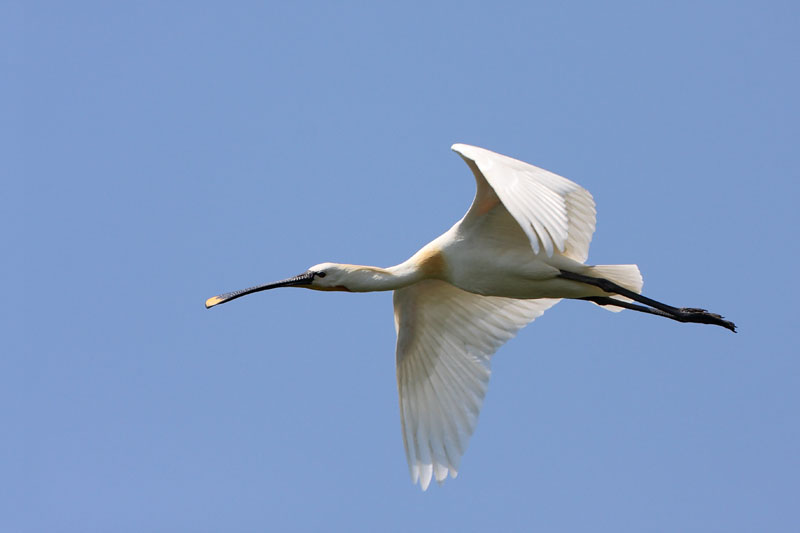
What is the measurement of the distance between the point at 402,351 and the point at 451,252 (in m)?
1.74

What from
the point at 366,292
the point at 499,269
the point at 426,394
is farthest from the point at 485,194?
the point at 426,394

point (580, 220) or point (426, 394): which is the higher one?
point (580, 220)

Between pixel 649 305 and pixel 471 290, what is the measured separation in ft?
5.78

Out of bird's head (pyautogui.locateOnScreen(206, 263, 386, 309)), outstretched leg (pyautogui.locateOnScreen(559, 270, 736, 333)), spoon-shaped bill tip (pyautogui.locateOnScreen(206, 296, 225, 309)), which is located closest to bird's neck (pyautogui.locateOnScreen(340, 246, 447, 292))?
bird's head (pyautogui.locateOnScreen(206, 263, 386, 309))

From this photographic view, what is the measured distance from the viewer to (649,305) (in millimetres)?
12992

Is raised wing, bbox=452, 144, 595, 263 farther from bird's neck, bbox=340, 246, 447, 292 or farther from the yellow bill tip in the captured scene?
the yellow bill tip

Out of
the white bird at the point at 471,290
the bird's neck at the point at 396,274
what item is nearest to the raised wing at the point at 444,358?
the white bird at the point at 471,290

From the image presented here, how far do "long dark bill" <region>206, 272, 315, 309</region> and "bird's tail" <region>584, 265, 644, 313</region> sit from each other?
2.65 m

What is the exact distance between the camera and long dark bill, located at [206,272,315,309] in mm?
13031

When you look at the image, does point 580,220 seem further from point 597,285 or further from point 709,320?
point 709,320

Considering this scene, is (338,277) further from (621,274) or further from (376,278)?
(621,274)

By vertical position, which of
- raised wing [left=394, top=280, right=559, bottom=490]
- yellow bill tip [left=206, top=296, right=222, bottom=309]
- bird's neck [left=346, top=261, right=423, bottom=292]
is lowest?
raised wing [left=394, top=280, right=559, bottom=490]

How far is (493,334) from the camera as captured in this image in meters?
13.9

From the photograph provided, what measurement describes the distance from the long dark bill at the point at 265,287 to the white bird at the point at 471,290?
1 cm
